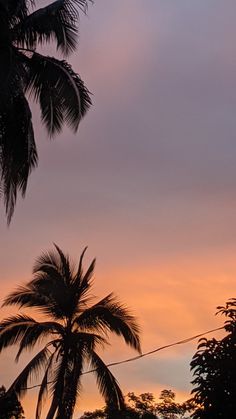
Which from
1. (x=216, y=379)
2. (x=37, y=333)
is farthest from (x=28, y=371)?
(x=216, y=379)

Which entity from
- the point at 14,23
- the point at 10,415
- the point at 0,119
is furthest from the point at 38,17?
the point at 10,415

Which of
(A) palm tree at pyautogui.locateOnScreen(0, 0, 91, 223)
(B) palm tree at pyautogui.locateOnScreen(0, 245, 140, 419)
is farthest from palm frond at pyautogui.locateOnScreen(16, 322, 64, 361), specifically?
(A) palm tree at pyautogui.locateOnScreen(0, 0, 91, 223)

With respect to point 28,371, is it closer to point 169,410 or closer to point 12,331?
point 12,331

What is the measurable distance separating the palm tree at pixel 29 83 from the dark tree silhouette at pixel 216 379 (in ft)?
19.0

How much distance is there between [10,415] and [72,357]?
3.28 metres

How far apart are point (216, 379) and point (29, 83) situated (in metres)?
8.60

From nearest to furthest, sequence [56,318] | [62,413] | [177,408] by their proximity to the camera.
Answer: [62,413]
[56,318]
[177,408]

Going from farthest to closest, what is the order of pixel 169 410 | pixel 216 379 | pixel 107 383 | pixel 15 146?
pixel 169 410
pixel 107 383
pixel 15 146
pixel 216 379

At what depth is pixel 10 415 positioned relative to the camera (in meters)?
22.5

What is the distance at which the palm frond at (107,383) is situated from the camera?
20969 mm

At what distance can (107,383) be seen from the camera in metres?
21.0

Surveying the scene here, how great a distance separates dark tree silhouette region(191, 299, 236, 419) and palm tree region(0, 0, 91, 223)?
19.0 feet

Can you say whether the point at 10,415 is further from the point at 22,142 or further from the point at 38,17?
the point at 38,17

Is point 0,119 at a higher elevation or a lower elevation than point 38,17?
lower
